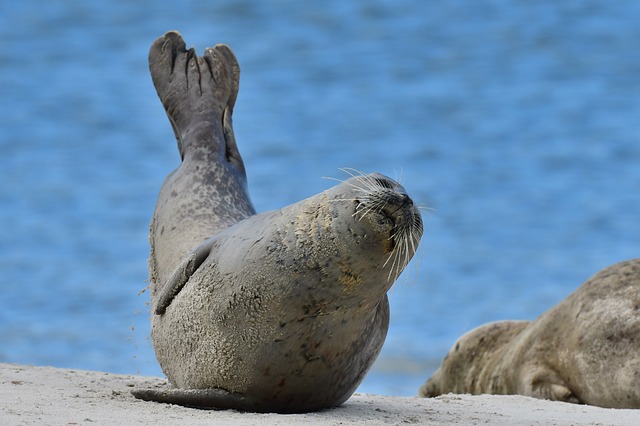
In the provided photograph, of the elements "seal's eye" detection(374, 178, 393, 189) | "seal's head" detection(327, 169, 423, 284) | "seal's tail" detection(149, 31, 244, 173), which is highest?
"seal's tail" detection(149, 31, 244, 173)

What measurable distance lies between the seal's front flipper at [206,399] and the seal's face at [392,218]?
0.79 m

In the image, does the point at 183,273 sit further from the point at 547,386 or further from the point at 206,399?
the point at 547,386

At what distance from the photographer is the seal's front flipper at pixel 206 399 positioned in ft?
15.7

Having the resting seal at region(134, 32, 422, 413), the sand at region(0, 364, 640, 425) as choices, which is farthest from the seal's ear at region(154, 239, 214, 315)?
the sand at region(0, 364, 640, 425)

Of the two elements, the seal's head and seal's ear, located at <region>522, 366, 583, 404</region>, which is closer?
the seal's head

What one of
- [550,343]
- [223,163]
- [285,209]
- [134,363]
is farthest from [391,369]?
Result: [285,209]

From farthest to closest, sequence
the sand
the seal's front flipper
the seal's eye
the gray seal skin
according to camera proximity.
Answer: the gray seal skin → the seal's front flipper → the seal's eye → the sand

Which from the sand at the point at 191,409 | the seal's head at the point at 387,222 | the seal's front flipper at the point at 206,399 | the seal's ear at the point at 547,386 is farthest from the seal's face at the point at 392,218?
the seal's ear at the point at 547,386

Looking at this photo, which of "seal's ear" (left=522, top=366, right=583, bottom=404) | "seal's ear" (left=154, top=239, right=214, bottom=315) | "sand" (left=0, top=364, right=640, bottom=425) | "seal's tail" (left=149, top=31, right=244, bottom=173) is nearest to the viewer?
"sand" (left=0, top=364, right=640, bottom=425)

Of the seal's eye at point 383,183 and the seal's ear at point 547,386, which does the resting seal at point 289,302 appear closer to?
the seal's eye at point 383,183

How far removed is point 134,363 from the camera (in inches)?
432

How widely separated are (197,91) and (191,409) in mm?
2252

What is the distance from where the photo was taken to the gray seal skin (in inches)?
260

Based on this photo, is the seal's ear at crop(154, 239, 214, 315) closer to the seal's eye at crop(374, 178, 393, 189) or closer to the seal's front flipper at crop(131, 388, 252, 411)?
the seal's front flipper at crop(131, 388, 252, 411)
